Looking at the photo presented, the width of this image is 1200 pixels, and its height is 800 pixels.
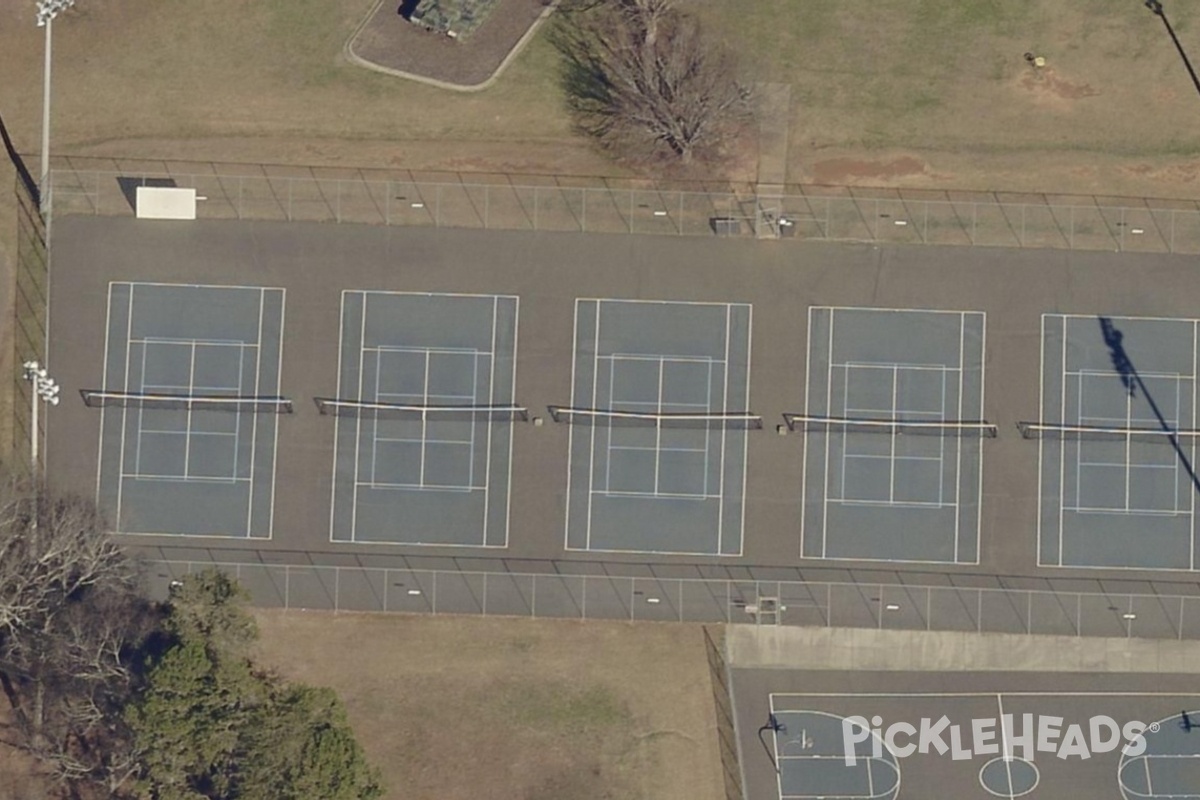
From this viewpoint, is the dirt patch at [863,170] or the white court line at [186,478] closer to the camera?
the white court line at [186,478]

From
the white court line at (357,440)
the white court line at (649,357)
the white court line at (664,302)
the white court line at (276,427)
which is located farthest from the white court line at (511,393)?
the white court line at (276,427)

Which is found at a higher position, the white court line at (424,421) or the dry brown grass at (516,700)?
the white court line at (424,421)

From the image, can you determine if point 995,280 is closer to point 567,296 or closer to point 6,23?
point 567,296

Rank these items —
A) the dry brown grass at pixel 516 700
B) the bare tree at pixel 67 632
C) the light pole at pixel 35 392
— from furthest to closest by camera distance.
→ the dry brown grass at pixel 516 700
the light pole at pixel 35 392
the bare tree at pixel 67 632

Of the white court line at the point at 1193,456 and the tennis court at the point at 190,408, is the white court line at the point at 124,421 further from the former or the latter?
the white court line at the point at 1193,456

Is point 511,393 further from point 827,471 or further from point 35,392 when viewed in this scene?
point 35,392

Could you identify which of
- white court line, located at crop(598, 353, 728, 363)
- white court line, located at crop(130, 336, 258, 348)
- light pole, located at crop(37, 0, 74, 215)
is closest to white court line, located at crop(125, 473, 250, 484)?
white court line, located at crop(130, 336, 258, 348)
